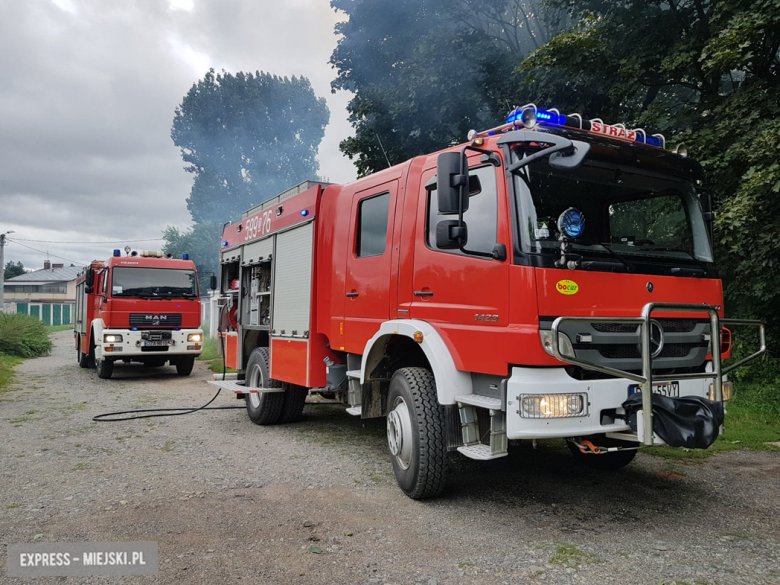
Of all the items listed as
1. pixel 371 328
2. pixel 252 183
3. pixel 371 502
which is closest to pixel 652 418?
pixel 371 502

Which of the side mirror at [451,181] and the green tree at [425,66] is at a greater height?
the green tree at [425,66]

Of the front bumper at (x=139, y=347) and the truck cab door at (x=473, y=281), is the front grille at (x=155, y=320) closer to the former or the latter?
the front bumper at (x=139, y=347)

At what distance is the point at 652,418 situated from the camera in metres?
3.74

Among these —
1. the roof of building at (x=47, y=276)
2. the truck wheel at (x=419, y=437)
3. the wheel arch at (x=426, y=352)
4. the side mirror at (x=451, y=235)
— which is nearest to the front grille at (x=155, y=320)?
the wheel arch at (x=426, y=352)

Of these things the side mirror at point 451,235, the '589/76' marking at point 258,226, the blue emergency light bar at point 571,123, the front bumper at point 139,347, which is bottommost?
the front bumper at point 139,347

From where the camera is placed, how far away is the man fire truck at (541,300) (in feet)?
12.4

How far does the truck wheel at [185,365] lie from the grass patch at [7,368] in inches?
128

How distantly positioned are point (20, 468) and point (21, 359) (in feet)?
46.7

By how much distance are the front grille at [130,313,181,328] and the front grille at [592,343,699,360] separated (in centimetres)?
1093

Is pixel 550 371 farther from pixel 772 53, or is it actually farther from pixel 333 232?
pixel 772 53

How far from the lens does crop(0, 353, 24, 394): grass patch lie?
465 inches

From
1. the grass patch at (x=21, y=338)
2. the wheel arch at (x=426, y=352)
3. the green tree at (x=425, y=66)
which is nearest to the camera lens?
the wheel arch at (x=426, y=352)

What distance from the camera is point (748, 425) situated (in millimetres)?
7324

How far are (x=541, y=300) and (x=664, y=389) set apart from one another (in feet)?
3.46
